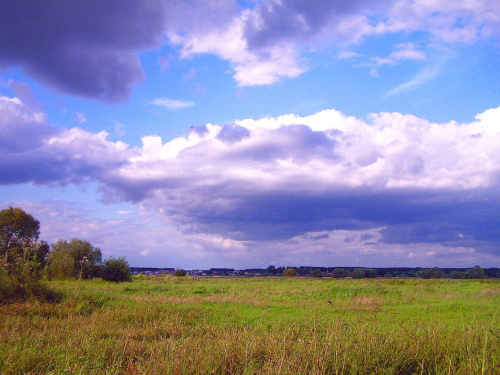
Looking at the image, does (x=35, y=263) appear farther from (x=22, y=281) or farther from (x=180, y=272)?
Answer: (x=180, y=272)

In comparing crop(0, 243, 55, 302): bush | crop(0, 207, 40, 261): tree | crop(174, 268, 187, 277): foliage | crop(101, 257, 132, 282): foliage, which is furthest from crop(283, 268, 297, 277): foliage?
crop(0, 243, 55, 302): bush

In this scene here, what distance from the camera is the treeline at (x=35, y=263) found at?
12922mm

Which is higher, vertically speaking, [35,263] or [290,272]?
[35,263]

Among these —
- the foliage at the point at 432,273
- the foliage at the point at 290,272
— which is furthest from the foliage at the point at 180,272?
the foliage at the point at 432,273

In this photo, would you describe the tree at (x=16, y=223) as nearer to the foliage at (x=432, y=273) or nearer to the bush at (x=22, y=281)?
the bush at (x=22, y=281)

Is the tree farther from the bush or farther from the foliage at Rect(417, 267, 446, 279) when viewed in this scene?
Result: the foliage at Rect(417, 267, 446, 279)

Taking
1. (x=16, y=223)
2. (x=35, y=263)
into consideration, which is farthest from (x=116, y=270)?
(x=35, y=263)

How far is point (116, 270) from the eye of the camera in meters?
45.0

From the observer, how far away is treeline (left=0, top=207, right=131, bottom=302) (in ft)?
42.4

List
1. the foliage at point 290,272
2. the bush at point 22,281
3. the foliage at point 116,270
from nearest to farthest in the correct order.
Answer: the bush at point 22,281 < the foliage at point 116,270 < the foliage at point 290,272

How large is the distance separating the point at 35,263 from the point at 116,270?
109ft

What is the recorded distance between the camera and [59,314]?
11.2 m

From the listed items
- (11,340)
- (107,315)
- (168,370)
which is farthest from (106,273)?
(168,370)

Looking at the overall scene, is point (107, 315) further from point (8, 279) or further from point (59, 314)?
point (8, 279)
